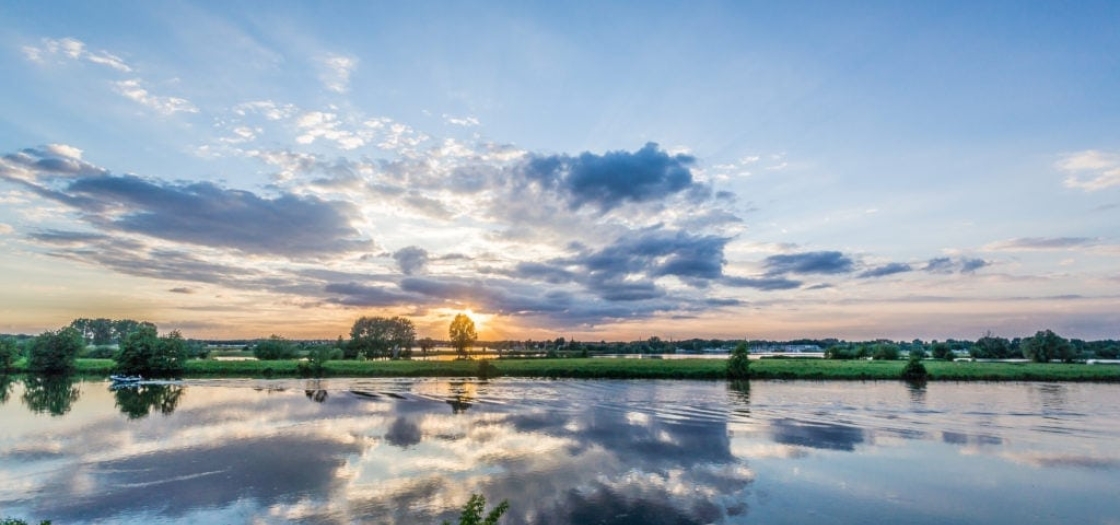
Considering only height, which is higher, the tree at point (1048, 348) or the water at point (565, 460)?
the tree at point (1048, 348)

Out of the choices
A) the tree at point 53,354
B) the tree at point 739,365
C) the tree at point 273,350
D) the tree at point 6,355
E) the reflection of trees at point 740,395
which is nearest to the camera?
the reflection of trees at point 740,395

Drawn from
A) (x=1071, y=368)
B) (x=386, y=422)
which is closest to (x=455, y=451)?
(x=386, y=422)

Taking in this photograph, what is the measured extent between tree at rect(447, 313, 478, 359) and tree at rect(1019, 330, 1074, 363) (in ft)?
415

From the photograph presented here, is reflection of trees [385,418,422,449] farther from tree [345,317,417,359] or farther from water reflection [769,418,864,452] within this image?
tree [345,317,417,359]

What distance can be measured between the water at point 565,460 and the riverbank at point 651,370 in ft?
84.4

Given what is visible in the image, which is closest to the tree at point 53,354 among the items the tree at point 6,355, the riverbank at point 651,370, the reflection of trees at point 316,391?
the riverbank at point 651,370

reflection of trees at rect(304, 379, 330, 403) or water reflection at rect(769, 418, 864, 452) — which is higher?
water reflection at rect(769, 418, 864, 452)

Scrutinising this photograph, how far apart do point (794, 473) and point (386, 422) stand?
26.7 meters

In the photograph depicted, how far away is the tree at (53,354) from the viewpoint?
269 feet

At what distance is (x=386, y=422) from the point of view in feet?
125

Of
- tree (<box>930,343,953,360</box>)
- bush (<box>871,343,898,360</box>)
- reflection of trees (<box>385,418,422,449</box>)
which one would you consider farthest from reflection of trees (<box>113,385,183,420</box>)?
tree (<box>930,343,953,360</box>)

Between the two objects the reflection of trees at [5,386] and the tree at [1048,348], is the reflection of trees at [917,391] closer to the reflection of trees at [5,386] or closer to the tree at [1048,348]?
the tree at [1048,348]

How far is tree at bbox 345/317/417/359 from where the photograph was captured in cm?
12650

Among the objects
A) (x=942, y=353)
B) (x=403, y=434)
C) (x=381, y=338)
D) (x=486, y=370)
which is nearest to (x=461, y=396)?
(x=403, y=434)
